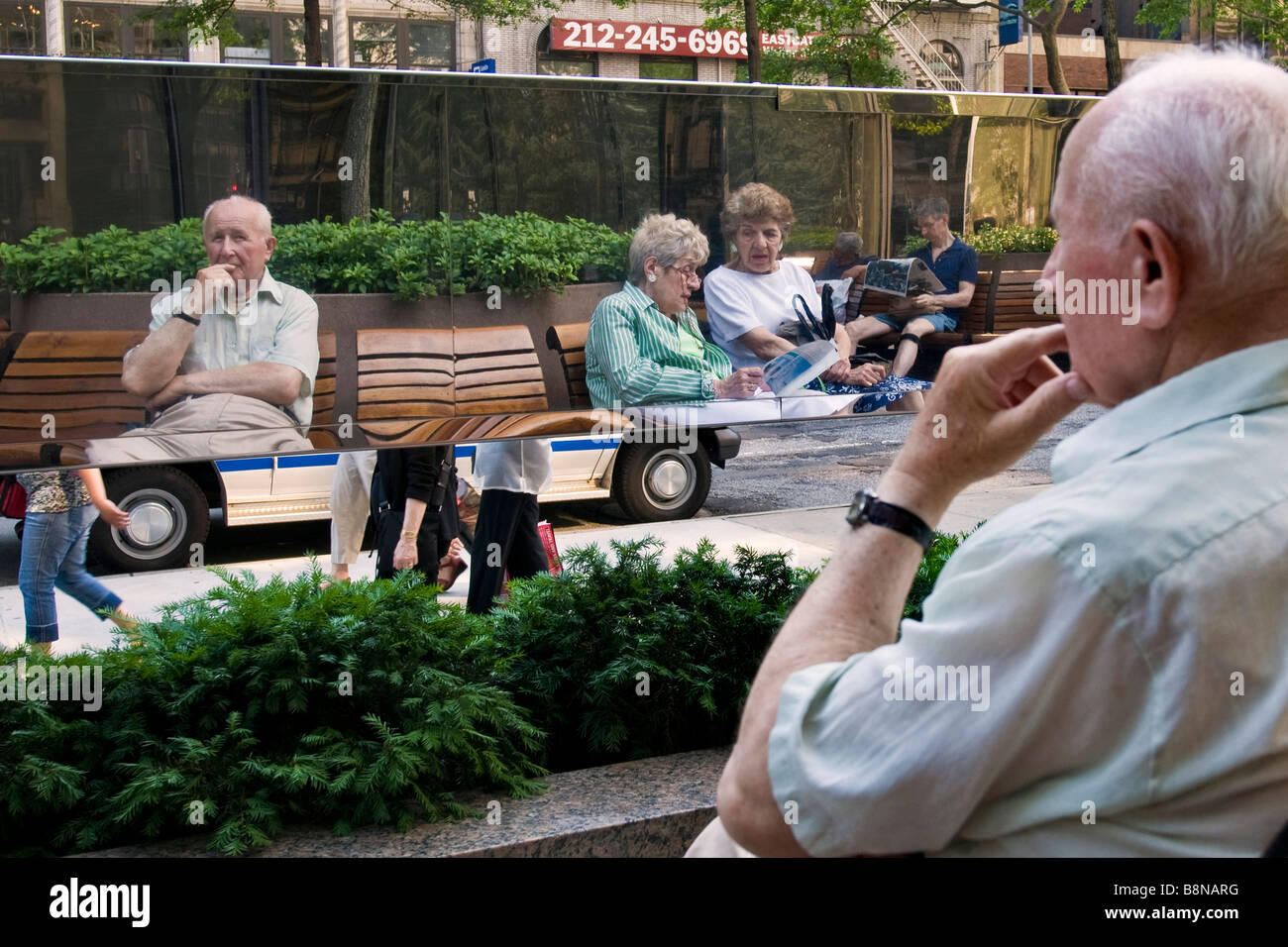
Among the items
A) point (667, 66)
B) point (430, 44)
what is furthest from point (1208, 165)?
point (667, 66)

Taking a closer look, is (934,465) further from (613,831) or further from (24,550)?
(24,550)

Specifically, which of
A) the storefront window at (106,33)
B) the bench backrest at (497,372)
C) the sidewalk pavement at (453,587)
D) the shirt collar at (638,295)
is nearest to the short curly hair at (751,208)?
the shirt collar at (638,295)

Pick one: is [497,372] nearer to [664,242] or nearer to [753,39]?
[664,242]

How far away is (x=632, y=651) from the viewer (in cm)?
367

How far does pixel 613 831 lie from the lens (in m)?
3.12

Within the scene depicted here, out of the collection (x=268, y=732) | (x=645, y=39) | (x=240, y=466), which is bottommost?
(x=268, y=732)

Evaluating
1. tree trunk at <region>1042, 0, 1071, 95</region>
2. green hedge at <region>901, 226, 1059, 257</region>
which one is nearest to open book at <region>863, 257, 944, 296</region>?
green hedge at <region>901, 226, 1059, 257</region>

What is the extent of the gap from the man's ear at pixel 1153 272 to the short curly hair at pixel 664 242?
10.2ft

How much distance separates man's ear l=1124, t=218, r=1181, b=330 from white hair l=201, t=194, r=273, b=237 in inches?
122

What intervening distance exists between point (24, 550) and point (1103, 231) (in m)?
5.04

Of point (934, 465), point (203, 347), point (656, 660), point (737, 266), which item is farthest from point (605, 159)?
point (934, 465)

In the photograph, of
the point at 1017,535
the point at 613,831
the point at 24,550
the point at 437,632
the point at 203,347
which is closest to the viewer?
the point at 1017,535

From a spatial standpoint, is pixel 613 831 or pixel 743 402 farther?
pixel 743 402
